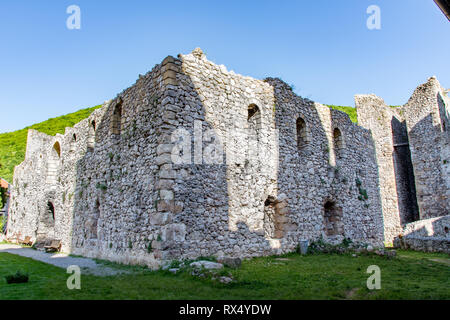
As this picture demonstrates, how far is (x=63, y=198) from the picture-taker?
49.7 ft

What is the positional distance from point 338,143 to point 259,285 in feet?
34.6

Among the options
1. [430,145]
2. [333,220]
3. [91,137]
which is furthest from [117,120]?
[430,145]

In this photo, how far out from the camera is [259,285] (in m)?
5.93

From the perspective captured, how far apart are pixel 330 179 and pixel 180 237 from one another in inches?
303

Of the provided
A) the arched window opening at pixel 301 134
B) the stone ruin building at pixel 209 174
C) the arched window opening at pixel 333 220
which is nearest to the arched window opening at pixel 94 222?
the stone ruin building at pixel 209 174

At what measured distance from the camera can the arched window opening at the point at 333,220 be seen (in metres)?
13.6

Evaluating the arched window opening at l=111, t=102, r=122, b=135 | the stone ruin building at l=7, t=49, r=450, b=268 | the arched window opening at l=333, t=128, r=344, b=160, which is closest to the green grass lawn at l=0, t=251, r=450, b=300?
the stone ruin building at l=7, t=49, r=450, b=268

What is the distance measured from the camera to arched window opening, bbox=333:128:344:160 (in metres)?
14.7

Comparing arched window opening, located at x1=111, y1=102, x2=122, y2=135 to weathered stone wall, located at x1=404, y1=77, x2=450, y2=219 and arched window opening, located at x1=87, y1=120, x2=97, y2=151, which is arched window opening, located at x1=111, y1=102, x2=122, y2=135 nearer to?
arched window opening, located at x1=87, y1=120, x2=97, y2=151

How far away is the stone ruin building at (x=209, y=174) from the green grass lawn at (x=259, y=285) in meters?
1.52

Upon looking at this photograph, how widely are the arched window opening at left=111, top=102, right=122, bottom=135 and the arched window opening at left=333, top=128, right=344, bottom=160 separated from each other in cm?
929
